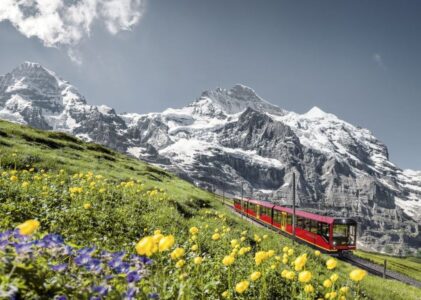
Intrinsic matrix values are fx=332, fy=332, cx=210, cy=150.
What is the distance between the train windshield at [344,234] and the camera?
32.3 metres

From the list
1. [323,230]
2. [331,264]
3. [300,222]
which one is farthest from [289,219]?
[331,264]

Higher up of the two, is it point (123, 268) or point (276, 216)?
point (123, 268)

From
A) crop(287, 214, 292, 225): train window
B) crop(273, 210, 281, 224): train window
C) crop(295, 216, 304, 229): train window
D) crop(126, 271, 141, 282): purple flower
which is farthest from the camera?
crop(273, 210, 281, 224): train window

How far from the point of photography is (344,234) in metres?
32.8

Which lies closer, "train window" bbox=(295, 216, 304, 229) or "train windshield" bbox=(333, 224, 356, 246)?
"train windshield" bbox=(333, 224, 356, 246)

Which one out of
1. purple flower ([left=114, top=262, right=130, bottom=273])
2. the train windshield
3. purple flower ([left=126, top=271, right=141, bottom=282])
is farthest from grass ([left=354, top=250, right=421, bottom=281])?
purple flower ([left=126, top=271, right=141, bottom=282])

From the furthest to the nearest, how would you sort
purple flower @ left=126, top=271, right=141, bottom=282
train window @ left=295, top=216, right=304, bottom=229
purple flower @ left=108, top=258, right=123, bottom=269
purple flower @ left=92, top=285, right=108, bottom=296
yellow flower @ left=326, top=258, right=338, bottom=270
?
train window @ left=295, top=216, right=304, bottom=229, yellow flower @ left=326, top=258, right=338, bottom=270, purple flower @ left=108, top=258, right=123, bottom=269, purple flower @ left=126, top=271, right=141, bottom=282, purple flower @ left=92, top=285, right=108, bottom=296

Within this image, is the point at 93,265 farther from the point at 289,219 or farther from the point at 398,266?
the point at 398,266

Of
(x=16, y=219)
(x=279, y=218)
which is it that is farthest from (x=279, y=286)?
A: (x=279, y=218)

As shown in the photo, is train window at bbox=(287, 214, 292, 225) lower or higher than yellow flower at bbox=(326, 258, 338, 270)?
lower

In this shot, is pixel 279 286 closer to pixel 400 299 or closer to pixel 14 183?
pixel 14 183

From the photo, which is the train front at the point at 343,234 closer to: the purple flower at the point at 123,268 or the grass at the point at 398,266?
the grass at the point at 398,266

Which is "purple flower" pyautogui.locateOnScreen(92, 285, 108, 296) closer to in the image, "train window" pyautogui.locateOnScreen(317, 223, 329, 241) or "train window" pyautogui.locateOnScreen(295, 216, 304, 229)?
"train window" pyautogui.locateOnScreen(317, 223, 329, 241)

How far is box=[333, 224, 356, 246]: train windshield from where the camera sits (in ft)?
106
